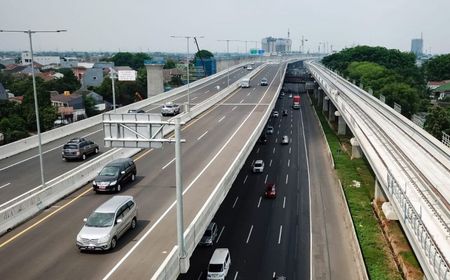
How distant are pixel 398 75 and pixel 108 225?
97.3 meters

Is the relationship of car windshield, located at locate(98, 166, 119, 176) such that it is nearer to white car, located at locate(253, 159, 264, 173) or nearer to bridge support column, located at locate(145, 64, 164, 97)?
white car, located at locate(253, 159, 264, 173)

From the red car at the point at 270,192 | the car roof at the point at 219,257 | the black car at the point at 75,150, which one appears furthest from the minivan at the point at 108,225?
the red car at the point at 270,192

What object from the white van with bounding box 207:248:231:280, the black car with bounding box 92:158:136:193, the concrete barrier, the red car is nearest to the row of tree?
the red car

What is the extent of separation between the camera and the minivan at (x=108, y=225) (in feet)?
63.7

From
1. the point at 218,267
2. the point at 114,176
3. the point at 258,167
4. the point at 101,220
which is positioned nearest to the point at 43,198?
the point at 114,176

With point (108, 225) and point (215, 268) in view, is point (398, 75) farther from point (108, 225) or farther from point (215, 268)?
point (108, 225)

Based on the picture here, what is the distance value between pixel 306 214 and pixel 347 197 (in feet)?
17.9

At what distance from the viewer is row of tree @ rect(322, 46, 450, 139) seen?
7625 cm

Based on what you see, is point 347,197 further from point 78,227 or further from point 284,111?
point 284,111

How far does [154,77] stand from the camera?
9906cm

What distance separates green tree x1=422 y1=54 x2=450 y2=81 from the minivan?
13774 centimetres

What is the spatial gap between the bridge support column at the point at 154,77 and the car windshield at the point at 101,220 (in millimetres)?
79809

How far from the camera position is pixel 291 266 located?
1151 inches

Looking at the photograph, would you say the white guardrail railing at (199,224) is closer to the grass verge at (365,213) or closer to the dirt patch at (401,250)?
the grass verge at (365,213)
